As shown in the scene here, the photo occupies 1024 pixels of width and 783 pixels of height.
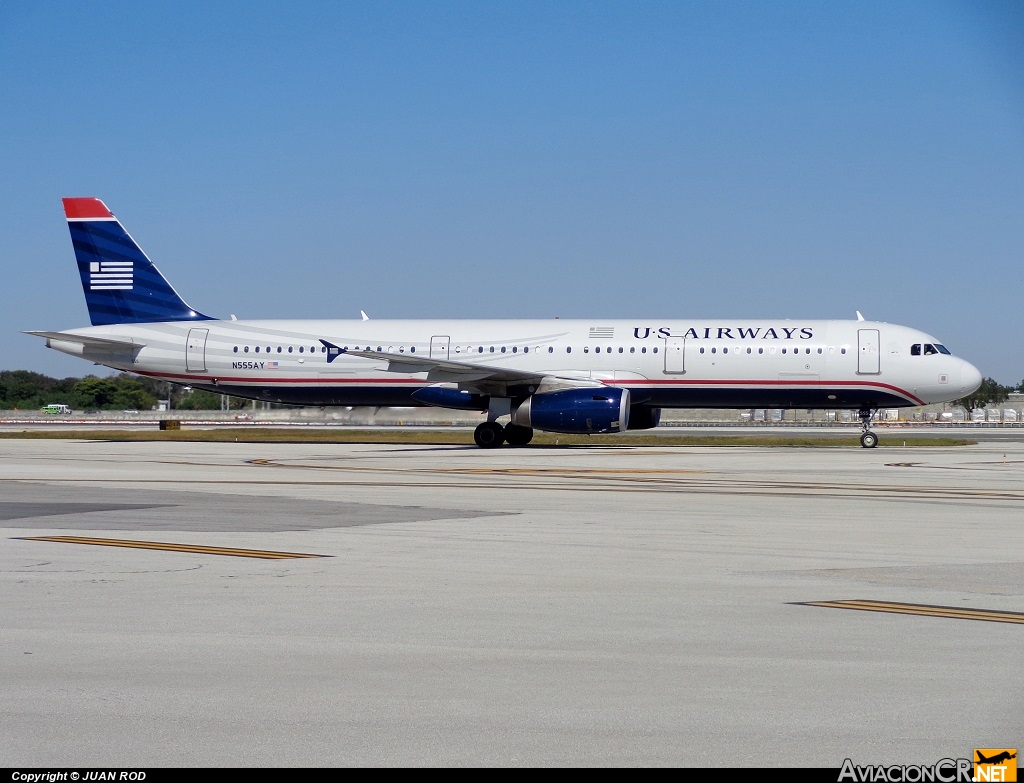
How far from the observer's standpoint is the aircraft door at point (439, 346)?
1513 inches

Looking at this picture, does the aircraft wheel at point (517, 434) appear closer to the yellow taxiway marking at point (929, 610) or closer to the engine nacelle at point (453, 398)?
the engine nacelle at point (453, 398)

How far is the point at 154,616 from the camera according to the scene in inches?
315

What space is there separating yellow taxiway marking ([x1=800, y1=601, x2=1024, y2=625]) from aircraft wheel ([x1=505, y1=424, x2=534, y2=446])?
28.2 metres

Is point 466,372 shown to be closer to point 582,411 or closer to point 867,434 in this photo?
point 582,411

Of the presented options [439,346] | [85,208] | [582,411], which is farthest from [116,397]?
[582,411]

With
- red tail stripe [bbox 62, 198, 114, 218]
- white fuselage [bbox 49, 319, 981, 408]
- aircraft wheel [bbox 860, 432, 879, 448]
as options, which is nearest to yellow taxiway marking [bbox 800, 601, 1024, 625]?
white fuselage [bbox 49, 319, 981, 408]

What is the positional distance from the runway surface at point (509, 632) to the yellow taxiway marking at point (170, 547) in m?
0.07

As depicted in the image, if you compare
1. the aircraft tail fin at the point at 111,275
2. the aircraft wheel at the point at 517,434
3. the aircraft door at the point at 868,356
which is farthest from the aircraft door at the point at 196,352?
the aircraft door at the point at 868,356

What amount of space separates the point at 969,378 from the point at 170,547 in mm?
30230

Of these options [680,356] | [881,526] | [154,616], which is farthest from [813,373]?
[154,616]

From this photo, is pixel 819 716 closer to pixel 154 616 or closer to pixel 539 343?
pixel 154 616

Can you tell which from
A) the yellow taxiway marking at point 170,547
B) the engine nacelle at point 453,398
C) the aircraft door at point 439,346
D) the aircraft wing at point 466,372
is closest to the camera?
the yellow taxiway marking at point 170,547

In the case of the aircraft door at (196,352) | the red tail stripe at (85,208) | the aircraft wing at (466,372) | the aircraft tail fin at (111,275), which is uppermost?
the red tail stripe at (85,208)

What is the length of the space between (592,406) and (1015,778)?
2834 centimetres
